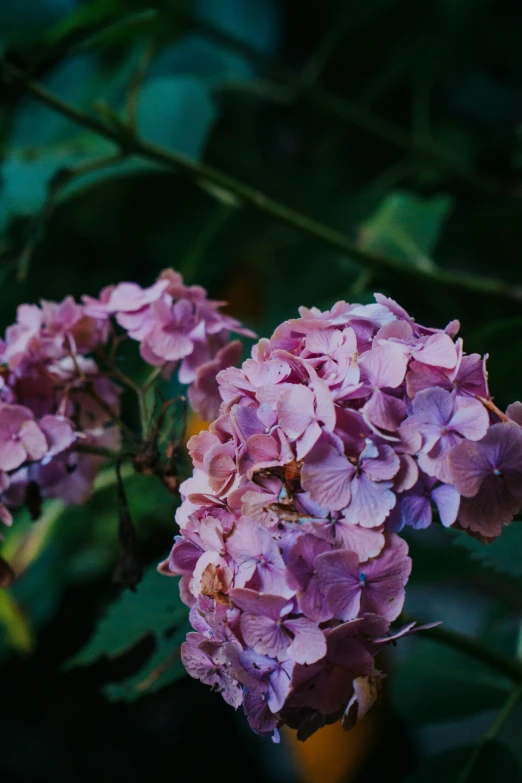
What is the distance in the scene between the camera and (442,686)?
88 cm

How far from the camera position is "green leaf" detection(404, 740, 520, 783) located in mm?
631

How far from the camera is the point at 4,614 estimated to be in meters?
0.97

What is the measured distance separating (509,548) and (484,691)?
0.39 m

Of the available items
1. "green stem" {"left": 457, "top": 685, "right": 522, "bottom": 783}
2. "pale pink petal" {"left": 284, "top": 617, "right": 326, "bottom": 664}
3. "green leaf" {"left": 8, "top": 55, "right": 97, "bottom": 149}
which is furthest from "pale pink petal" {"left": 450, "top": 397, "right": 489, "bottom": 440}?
"green leaf" {"left": 8, "top": 55, "right": 97, "bottom": 149}

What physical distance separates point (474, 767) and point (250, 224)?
0.85 metres

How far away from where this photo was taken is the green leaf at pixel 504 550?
52 cm

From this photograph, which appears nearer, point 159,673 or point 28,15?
point 159,673

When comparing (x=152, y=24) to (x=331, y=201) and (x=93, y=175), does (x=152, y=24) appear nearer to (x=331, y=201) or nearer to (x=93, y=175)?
(x=93, y=175)

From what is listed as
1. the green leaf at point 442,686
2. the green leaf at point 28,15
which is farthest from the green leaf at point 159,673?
the green leaf at point 28,15

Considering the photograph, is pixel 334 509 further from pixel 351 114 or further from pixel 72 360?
pixel 351 114

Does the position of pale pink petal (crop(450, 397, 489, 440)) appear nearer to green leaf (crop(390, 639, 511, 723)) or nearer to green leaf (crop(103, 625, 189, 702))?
green leaf (crop(103, 625, 189, 702))

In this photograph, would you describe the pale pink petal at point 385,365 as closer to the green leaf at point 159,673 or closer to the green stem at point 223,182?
the green leaf at point 159,673

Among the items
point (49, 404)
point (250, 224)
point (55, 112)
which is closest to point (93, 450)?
point (49, 404)

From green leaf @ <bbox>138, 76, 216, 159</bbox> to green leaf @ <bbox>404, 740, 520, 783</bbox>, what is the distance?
0.69 metres
